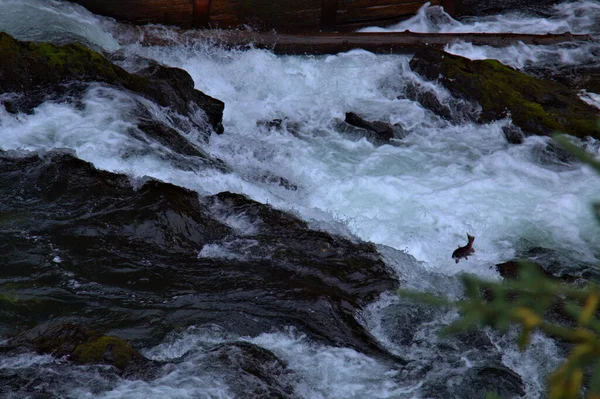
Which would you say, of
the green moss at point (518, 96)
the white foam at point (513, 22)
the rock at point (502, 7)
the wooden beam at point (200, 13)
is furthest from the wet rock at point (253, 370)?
the rock at point (502, 7)

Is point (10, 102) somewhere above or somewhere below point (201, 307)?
above

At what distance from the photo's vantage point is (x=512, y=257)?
6.92 metres

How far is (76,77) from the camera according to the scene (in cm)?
811

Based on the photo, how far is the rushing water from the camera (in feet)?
15.5

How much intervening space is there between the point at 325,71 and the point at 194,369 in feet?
24.0

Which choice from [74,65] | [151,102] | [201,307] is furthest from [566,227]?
[74,65]

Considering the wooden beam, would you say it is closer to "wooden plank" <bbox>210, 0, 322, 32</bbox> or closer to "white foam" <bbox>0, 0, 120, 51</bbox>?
"wooden plank" <bbox>210, 0, 322, 32</bbox>

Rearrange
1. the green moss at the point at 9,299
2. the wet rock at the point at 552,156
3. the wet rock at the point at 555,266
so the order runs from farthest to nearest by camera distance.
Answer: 1. the wet rock at the point at 552,156
2. the wet rock at the point at 555,266
3. the green moss at the point at 9,299

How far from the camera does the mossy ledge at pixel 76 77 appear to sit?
303 inches

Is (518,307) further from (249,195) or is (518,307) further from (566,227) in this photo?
(566,227)

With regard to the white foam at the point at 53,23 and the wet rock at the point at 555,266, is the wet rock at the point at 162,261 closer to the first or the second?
the wet rock at the point at 555,266

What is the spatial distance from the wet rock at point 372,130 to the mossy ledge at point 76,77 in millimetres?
1795

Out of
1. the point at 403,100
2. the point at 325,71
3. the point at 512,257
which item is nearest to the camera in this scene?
the point at 512,257

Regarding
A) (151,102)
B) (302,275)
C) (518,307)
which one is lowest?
(302,275)
